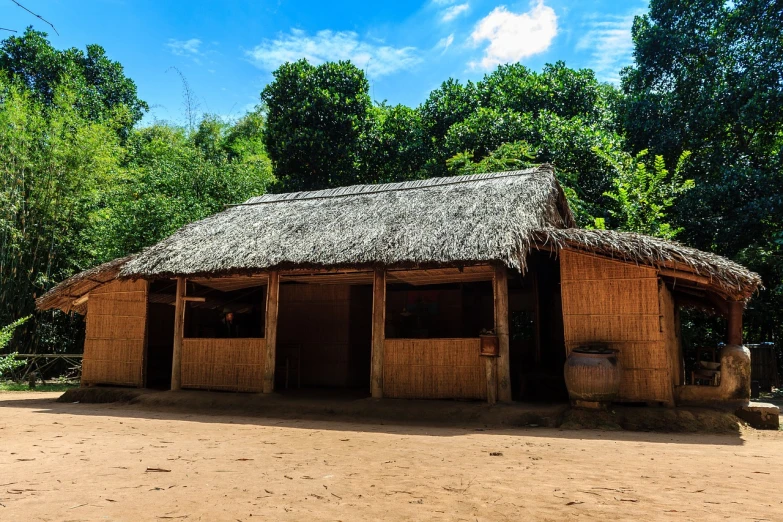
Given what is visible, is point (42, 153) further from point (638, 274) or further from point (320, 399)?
point (638, 274)

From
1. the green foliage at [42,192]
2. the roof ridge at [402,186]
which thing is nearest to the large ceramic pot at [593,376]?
the roof ridge at [402,186]

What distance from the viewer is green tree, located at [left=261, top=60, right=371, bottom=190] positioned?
17781 millimetres

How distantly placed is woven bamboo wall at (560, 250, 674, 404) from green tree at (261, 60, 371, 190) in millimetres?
12053

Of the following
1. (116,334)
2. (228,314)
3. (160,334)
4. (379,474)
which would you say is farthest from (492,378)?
(160,334)

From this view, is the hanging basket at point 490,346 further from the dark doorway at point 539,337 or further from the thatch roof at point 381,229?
the dark doorway at point 539,337

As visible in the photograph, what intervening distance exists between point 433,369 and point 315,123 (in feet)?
40.7

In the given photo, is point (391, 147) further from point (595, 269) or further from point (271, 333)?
point (595, 269)

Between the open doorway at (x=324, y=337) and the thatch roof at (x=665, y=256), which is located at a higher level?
the thatch roof at (x=665, y=256)

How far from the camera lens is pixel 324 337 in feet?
33.7

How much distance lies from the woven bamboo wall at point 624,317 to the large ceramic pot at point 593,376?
26cm

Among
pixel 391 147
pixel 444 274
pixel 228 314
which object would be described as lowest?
pixel 228 314

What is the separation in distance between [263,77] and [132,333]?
12205mm

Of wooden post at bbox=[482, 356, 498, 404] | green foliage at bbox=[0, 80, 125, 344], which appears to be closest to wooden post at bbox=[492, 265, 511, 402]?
wooden post at bbox=[482, 356, 498, 404]

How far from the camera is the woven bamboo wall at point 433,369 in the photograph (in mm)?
7316
